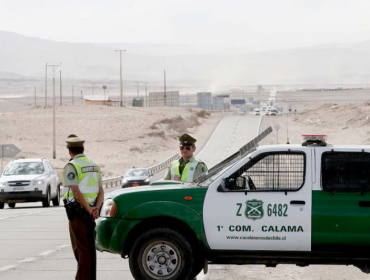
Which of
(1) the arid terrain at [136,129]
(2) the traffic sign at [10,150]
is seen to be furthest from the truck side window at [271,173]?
(1) the arid terrain at [136,129]

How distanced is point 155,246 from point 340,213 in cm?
223

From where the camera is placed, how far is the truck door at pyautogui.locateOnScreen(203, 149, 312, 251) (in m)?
11.5

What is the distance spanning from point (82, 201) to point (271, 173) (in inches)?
90.0

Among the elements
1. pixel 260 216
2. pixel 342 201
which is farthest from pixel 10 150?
pixel 342 201

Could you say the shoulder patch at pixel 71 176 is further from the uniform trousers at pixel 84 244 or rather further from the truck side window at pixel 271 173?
the truck side window at pixel 271 173

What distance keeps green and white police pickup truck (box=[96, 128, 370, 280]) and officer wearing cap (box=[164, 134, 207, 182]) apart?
8.03 feet

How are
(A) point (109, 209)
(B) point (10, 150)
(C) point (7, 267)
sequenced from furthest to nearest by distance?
1. (B) point (10, 150)
2. (C) point (7, 267)
3. (A) point (109, 209)

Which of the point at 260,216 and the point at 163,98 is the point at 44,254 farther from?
the point at 163,98

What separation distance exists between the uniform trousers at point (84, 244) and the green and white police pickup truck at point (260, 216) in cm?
50

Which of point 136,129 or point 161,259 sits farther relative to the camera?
point 136,129

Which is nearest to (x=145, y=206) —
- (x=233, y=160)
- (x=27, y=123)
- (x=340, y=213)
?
(x=233, y=160)

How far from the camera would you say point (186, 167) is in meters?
14.4

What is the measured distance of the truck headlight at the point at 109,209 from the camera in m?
11.8

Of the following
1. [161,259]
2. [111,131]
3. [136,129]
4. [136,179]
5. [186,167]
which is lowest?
[136,179]
